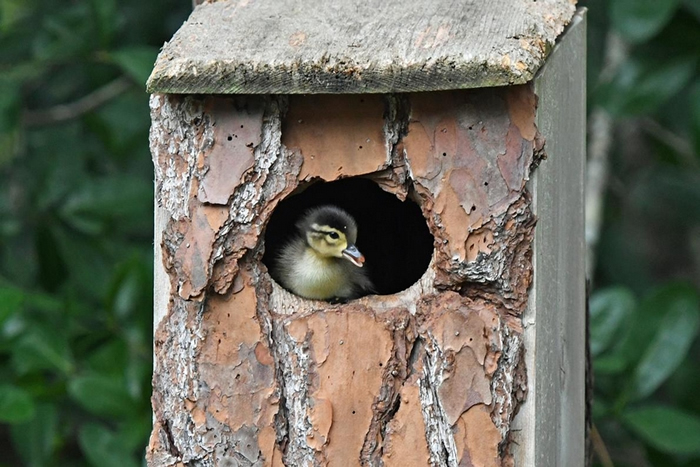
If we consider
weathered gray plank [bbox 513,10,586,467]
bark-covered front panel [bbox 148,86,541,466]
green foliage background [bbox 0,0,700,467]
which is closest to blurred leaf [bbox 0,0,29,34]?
green foliage background [bbox 0,0,700,467]

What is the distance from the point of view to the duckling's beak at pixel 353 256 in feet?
9.12

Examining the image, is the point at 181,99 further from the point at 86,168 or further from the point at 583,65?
the point at 86,168

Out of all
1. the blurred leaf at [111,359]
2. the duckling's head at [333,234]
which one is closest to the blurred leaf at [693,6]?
the duckling's head at [333,234]

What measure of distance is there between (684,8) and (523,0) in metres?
1.77

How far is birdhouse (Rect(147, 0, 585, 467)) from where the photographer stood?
2217 millimetres

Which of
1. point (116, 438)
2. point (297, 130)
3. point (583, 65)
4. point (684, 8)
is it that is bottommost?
point (116, 438)

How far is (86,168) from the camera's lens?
448 centimetres

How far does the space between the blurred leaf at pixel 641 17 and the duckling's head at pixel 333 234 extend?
1.36 metres

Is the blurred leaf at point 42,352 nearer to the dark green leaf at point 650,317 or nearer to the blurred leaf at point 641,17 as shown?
the dark green leaf at point 650,317

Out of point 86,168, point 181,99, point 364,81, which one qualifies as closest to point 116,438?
point 86,168

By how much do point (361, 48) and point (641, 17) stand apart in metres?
1.75

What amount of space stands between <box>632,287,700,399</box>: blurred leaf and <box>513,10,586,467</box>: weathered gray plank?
811mm

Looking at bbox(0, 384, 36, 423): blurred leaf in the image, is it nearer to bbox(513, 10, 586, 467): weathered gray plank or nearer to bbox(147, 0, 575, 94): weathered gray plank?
bbox(147, 0, 575, 94): weathered gray plank

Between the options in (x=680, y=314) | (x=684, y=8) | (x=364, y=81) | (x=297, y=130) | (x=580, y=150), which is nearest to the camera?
(x=364, y=81)
